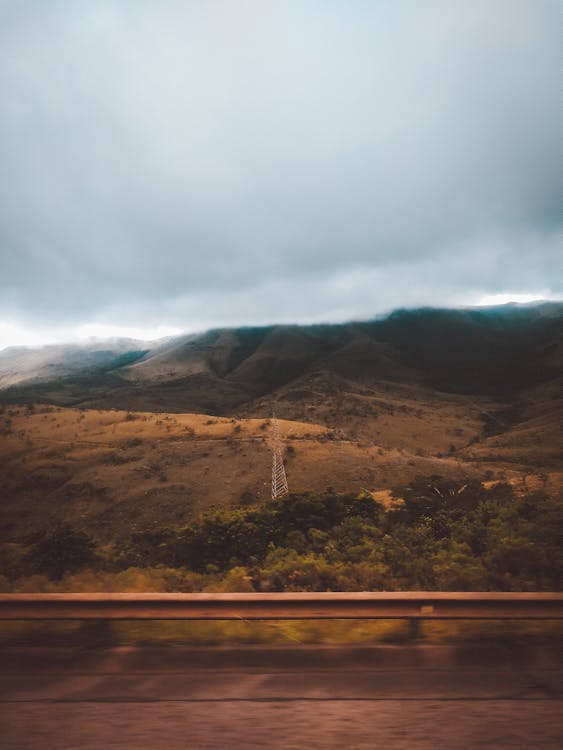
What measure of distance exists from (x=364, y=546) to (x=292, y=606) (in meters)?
4.90

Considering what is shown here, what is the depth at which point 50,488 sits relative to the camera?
30062 millimetres

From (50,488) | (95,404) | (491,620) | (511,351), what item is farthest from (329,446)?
(511,351)

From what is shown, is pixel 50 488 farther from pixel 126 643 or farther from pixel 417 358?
pixel 417 358

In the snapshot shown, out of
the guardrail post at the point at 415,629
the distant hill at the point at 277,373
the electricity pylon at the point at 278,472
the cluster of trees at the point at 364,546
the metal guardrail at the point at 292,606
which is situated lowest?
the electricity pylon at the point at 278,472

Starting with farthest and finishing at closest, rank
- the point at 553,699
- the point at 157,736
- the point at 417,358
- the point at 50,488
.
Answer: the point at 417,358 → the point at 50,488 → the point at 553,699 → the point at 157,736

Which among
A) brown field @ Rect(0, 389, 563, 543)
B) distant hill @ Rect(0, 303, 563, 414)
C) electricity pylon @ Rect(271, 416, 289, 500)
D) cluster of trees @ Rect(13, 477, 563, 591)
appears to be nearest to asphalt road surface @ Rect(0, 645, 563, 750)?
cluster of trees @ Rect(13, 477, 563, 591)

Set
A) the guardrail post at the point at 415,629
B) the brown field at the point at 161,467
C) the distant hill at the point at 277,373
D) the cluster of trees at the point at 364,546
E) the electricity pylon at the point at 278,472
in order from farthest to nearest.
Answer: the distant hill at the point at 277,373, the electricity pylon at the point at 278,472, the brown field at the point at 161,467, the cluster of trees at the point at 364,546, the guardrail post at the point at 415,629

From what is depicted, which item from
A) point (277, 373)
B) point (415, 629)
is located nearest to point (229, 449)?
point (415, 629)

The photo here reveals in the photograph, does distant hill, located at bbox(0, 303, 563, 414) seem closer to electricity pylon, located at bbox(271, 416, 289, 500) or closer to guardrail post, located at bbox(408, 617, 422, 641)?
electricity pylon, located at bbox(271, 416, 289, 500)

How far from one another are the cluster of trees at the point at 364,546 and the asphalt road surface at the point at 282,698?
7.78 ft

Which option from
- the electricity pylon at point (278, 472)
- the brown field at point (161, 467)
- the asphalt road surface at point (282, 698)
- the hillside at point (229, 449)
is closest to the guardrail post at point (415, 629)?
the asphalt road surface at point (282, 698)

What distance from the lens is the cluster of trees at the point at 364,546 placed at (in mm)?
6543

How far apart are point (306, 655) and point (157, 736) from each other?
1489mm

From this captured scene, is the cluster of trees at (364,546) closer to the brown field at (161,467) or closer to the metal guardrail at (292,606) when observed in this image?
the metal guardrail at (292,606)
